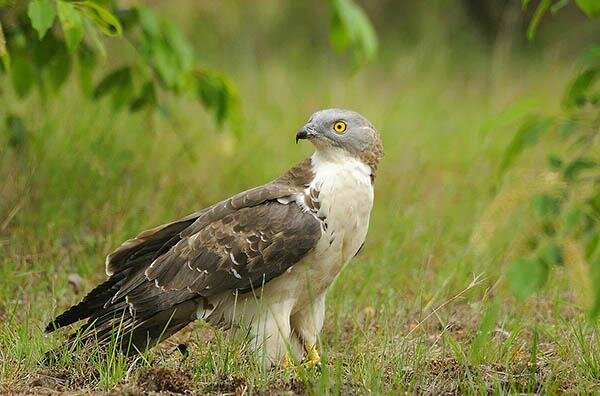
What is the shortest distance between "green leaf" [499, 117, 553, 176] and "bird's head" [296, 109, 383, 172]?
1.61 m

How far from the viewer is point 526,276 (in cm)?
267

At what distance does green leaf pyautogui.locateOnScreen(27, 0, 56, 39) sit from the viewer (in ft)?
14.9

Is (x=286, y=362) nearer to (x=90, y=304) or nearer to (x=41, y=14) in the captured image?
(x=90, y=304)

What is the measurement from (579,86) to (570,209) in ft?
1.70

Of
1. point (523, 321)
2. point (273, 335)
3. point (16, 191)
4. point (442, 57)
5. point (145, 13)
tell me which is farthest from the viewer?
point (442, 57)

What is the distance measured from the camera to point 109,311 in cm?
463

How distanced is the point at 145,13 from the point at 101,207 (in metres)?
1.34

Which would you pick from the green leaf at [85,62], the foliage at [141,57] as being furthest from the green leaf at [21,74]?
the green leaf at [85,62]

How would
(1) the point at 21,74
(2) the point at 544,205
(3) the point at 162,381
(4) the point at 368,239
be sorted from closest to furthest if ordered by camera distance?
1. (2) the point at 544,205
2. (3) the point at 162,381
3. (1) the point at 21,74
4. (4) the point at 368,239

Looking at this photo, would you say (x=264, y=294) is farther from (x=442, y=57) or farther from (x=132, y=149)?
(x=442, y=57)

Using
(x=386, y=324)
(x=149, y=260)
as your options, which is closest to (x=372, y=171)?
(x=386, y=324)

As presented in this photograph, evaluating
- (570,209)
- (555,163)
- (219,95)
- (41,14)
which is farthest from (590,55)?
(219,95)

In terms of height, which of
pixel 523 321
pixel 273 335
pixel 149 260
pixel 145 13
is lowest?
pixel 523 321

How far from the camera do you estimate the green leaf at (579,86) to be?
10.2 ft
